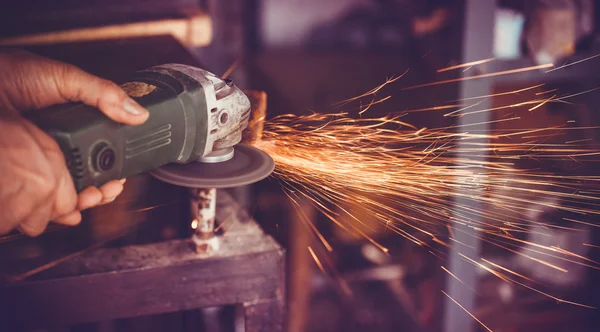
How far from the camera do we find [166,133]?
0.76m

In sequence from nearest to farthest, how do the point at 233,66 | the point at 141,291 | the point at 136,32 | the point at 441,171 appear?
the point at 141,291 < the point at 136,32 < the point at 441,171 < the point at 233,66

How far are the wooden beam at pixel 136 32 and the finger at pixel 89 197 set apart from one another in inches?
25.1

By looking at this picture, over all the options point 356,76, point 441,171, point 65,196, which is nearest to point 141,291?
point 65,196

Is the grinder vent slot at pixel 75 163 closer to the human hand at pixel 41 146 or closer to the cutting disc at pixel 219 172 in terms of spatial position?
the human hand at pixel 41 146

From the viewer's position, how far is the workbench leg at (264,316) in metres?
0.96

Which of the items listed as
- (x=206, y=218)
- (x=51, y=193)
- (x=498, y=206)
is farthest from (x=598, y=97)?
(x=51, y=193)

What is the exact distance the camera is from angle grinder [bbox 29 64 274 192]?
0.68 m

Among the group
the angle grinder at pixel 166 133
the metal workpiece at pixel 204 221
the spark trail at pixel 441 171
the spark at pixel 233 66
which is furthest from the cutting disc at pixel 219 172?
the spark at pixel 233 66

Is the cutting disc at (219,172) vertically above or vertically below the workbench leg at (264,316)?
above

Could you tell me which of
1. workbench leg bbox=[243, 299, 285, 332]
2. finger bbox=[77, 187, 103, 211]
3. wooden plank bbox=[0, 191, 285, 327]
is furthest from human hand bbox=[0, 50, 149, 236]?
workbench leg bbox=[243, 299, 285, 332]

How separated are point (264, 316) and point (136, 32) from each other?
84 cm

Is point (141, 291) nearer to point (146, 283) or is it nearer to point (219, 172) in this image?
point (146, 283)

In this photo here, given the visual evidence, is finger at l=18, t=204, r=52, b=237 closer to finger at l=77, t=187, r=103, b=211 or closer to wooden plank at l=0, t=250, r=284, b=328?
finger at l=77, t=187, r=103, b=211

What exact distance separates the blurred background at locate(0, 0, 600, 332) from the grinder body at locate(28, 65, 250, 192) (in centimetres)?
28
